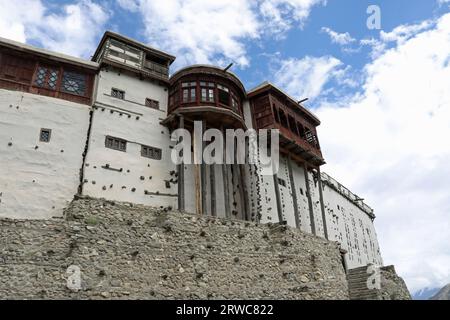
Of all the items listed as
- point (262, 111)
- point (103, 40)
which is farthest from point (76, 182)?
point (262, 111)

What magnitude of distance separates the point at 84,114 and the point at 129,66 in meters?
4.19

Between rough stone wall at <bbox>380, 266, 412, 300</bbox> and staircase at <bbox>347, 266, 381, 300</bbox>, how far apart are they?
1.42 ft

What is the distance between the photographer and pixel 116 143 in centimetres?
1814

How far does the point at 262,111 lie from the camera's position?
22672 millimetres

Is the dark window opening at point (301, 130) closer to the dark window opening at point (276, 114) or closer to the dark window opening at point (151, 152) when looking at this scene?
the dark window opening at point (276, 114)

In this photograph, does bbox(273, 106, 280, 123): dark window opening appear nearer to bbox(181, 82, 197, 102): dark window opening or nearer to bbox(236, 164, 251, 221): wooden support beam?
bbox(236, 164, 251, 221): wooden support beam

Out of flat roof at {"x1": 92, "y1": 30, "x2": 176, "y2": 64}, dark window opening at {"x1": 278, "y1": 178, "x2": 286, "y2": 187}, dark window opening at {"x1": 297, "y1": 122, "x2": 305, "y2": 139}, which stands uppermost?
flat roof at {"x1": 92, "y1": 30, "x2": 176, "y2": 64}

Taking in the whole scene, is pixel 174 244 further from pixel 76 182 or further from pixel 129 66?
pixel 129 66

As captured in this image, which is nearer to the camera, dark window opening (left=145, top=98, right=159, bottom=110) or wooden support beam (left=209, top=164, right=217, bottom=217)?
wooden support beam (left=209, top=164, right=217, bottom=217)

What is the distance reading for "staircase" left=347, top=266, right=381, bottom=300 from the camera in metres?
16.6

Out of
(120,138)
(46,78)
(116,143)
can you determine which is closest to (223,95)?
(120,138)

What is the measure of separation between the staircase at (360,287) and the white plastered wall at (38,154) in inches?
559

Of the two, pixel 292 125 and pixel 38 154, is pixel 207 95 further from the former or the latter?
pixel 38 154

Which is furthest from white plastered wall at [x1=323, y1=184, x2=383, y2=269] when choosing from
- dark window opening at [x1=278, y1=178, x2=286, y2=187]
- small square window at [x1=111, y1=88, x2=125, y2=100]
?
small square window at [x1=111, y1=88, x2=125, y2=100]
